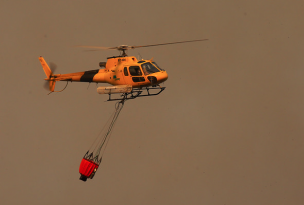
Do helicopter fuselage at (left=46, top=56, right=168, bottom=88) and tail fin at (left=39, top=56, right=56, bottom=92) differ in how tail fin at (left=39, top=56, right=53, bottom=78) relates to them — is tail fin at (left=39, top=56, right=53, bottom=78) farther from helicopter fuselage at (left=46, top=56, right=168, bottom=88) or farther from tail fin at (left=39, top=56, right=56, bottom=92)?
helicopter fuselage at (left=46, top=56, right=168, bottom=88)

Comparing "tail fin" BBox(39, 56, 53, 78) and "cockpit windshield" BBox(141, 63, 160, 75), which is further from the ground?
"tail fin" BBox(39, 56, 53, 78)

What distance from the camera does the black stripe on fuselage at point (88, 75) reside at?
20344mm

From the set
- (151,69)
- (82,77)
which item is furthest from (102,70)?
(151,69)

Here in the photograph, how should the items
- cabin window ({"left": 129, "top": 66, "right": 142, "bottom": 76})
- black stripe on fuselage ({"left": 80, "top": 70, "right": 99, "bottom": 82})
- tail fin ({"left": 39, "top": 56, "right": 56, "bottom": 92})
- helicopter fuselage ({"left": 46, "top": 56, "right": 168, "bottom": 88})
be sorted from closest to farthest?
helicopter fuselage ({"left": 46, "top": 56, "right": 168, "bottom": 88}) → cabin window ({"left": 129, "top": 66, "right": 142, "bottom": 76}) → black stripe on fuselage ({"left": 80, "top": 70, "right": 99, "bottom": 82}) → tail fin ({"left": 39, "top": 56, "right": 56, "bottom": 92})

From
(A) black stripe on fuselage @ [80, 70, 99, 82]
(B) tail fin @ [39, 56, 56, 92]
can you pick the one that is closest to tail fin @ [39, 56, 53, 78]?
(B) tail fin @ [39, 56, 56, 92]

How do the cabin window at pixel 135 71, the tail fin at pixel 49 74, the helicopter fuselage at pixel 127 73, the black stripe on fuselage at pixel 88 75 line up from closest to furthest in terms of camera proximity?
the helicopter fuselage at pixel 127 73
the cabin window at pixel 135 71
the black stripe on fuselage at pixel 88 75
the tail fin at pixel 49 74

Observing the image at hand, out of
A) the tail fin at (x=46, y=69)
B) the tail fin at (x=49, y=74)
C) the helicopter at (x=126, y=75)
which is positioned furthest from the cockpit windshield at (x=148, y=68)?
the tail fin at (x=46, y=69)

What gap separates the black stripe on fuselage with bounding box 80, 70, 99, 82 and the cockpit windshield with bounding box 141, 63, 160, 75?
2575mm

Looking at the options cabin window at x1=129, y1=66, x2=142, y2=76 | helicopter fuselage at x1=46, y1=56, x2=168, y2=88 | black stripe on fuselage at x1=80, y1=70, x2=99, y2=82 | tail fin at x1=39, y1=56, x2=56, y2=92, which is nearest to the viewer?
helicopter fuselage at x1=46, y1=56, x2=168, y2=88

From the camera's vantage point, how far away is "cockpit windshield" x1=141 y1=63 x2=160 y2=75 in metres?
18.7

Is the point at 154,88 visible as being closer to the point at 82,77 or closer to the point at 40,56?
the point at 82,77

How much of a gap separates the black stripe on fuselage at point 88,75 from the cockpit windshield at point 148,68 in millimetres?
2575

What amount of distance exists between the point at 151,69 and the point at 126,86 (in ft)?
3.97

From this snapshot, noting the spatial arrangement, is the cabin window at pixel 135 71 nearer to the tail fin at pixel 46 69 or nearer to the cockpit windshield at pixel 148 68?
the cockpit windshield at pixel 148 68
